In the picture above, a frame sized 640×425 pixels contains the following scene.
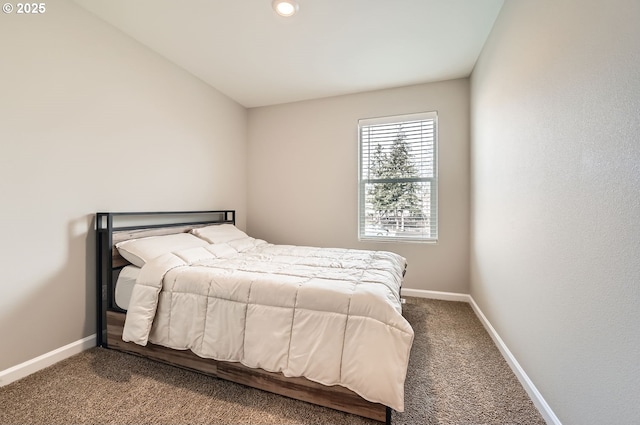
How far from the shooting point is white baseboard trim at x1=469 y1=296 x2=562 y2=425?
4.24ft

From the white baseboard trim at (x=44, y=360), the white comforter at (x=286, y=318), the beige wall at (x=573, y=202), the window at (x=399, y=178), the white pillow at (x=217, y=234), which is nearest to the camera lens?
the beige wall at (x=573, y=202)

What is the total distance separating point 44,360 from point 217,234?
1.49 m

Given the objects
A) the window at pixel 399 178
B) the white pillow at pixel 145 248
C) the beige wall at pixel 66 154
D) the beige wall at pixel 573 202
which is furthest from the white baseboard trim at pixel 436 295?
the beige wall at pixel 66 154

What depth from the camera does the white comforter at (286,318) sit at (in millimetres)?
1275

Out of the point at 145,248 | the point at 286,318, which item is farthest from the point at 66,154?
the point at 286,318

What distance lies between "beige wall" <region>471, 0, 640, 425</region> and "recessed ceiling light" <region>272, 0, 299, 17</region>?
4.95ft

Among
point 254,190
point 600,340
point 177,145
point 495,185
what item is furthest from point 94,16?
point 600,340

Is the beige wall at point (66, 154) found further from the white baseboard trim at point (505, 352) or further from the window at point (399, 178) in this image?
the white baseboard trim at point (505, 352)

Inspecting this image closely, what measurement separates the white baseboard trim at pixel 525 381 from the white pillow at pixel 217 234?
258 cm

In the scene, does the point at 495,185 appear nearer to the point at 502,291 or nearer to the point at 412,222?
the point at 502,291

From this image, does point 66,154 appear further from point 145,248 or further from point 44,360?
point 44,360

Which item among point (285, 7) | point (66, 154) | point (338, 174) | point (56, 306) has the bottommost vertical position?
point (56, 306)

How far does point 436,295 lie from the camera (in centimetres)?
311

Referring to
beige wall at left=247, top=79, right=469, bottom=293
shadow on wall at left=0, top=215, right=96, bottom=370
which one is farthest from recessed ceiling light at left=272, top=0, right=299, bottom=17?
shadow on wall at left=0, top=215, right=96, bottom=370
